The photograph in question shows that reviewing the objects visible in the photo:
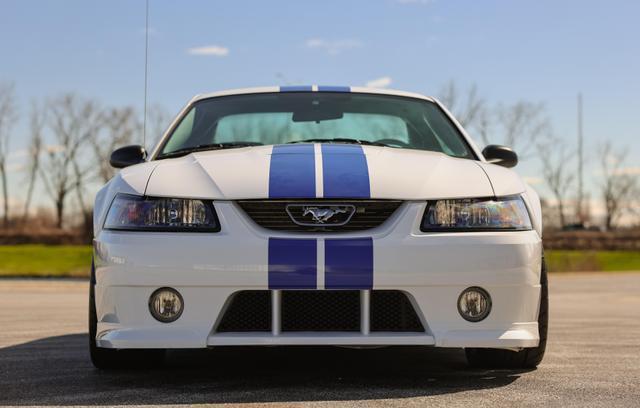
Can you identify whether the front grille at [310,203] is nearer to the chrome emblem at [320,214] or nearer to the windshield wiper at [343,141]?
the chrome emblem at [320,214]

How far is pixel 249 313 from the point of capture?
3383 mm

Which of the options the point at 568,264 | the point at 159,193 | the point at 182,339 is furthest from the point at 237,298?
the point at 568,264

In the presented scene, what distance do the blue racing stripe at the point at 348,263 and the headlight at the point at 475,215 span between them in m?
0.27

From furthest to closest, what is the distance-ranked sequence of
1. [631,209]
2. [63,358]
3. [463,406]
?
[631,209] → [63,358] → [463,406]

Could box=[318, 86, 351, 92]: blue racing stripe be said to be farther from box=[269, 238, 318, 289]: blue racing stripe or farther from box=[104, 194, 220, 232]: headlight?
box=[269, 238, 318, 289]: blue racing stripe

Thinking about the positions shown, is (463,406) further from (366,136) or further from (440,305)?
(366,136)

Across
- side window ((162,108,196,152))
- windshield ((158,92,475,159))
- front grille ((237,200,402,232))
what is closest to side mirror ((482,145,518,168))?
windshield ((158,92,475,159))

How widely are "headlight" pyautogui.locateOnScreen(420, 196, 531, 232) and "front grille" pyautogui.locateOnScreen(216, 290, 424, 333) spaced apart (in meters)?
0.32

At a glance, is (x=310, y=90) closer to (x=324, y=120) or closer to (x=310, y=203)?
(x=324, y=120)

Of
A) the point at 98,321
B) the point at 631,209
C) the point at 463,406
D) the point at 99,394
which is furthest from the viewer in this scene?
the point at 631,209

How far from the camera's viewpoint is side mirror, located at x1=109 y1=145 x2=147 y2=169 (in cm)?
445

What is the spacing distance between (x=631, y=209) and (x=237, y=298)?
63167mm

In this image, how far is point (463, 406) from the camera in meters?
3.08

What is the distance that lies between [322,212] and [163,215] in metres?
0.64
